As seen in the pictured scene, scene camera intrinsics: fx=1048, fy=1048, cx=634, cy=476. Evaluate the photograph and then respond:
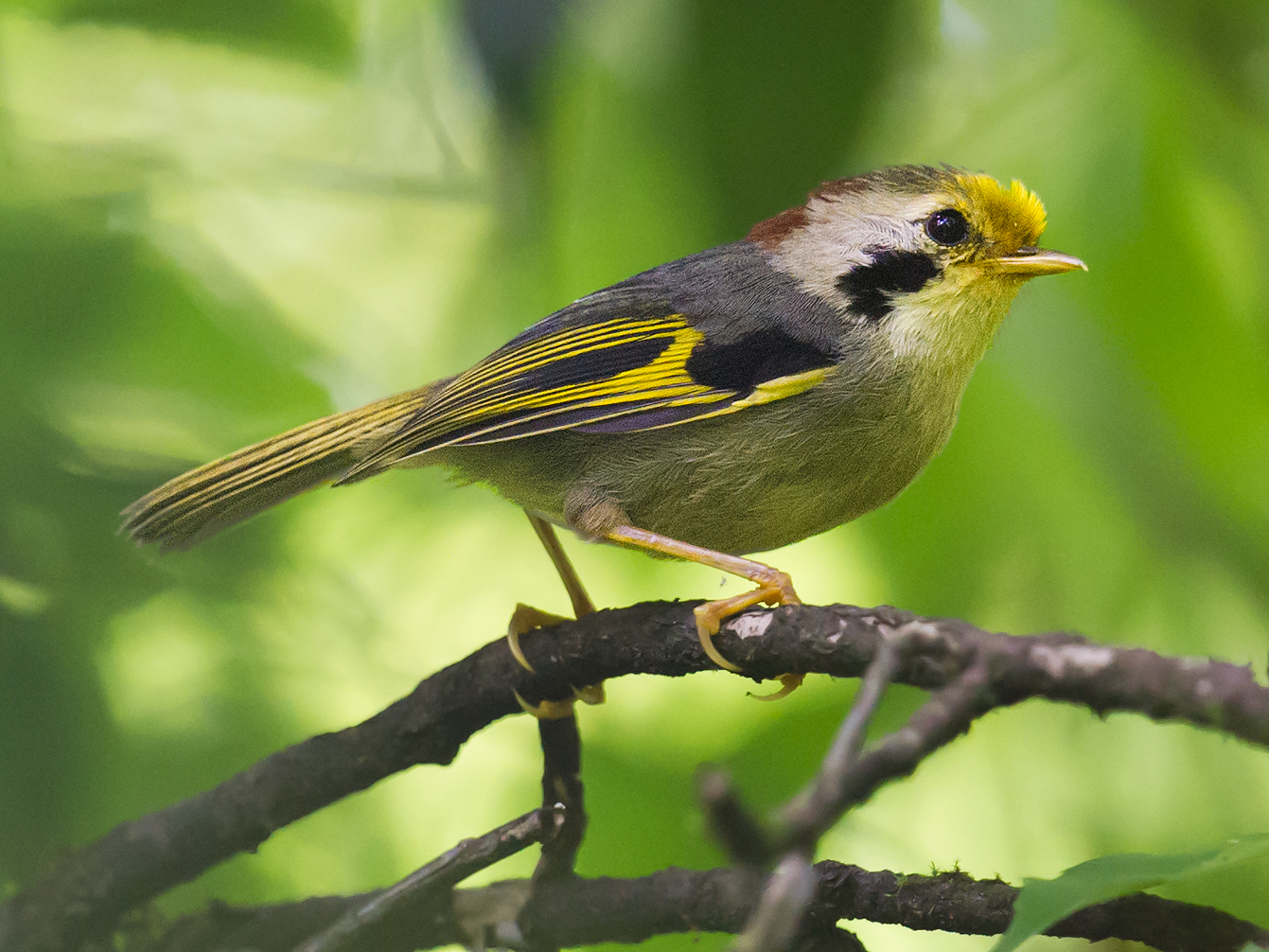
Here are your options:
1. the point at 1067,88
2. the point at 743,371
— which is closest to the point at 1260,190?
the point at 1067,88

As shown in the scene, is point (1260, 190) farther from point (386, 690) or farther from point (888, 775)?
point (386, 690)

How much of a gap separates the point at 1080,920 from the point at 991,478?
1159mm

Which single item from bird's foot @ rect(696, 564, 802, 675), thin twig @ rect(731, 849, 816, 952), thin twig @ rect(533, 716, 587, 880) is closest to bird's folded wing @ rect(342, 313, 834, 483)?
bird's foot @ rect(696, 564, 802, 675)

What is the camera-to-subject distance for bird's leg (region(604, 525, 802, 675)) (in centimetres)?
130

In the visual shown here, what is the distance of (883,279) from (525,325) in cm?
87

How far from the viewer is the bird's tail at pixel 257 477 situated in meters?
1.80

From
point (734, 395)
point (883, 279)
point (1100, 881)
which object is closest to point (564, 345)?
point (734, 395)

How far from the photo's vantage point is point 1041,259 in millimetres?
1679

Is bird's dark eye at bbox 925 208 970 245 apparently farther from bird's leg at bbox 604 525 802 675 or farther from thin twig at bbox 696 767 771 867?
thin twig at bbox 696 767 771 867

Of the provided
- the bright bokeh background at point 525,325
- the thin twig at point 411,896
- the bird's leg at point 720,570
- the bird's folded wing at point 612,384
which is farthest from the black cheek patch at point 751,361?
the thin twig at point 411,896

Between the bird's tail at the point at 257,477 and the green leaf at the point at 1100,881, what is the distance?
4.29ft

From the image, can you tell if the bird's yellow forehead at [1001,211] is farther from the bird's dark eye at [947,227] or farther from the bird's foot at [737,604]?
the bird's foot at [737,604]

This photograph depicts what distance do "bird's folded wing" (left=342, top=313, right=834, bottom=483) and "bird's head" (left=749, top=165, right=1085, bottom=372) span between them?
158 millimetres

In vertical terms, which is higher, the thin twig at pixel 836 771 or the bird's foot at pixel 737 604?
the bird's foot at pixel 737 604
